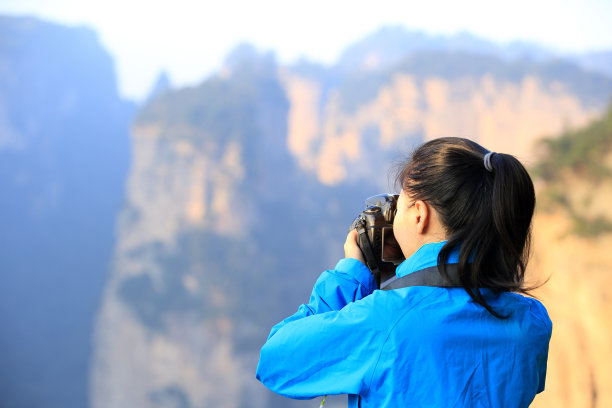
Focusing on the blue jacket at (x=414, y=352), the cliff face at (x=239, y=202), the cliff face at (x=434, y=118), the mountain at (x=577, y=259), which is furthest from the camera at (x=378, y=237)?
the cliff face at (x=434, y=118)

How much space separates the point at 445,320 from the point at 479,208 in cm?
13

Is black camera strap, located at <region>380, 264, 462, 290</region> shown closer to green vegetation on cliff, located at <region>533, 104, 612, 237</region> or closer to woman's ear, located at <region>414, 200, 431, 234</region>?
woman's ear, located at <region>414, 200, 431, 234</region>

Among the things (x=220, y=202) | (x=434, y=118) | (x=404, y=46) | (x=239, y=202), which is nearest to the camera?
(x=220, y=202)

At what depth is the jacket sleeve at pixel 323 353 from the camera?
53 cm

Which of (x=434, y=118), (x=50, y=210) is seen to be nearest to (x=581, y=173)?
(x=434, y=118)

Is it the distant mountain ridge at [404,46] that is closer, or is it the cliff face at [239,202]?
the cliff face at [239,202]

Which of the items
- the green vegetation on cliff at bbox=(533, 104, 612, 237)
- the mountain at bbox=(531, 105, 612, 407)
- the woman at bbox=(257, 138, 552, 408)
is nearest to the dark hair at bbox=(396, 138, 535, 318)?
the woman at bbox=(257, 138, 552, 408)

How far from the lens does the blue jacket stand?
525 millimetres

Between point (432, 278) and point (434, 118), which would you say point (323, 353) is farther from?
point (434, 118)

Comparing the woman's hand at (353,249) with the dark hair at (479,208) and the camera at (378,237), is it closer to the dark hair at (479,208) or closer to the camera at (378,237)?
the camera at (378,237)

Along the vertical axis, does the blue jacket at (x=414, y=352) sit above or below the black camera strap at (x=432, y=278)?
below

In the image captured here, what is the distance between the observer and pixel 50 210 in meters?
27.3

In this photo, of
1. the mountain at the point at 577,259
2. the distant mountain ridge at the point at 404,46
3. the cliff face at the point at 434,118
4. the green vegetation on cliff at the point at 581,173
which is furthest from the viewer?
the distant mountain ridge at the point at 404,46

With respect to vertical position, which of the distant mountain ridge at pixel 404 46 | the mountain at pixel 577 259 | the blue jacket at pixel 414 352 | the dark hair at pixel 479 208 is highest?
the distant mountain ridge at pixel 404 46
